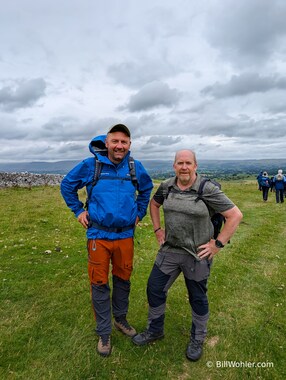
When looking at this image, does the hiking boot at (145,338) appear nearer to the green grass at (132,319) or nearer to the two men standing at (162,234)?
the two men standing at (162,234)

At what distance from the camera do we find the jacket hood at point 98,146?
588 cm

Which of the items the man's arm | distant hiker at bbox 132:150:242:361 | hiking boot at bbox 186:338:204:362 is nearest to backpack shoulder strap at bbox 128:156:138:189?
distant hiker at bbox 132:150:242:361

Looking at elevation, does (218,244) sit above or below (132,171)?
below

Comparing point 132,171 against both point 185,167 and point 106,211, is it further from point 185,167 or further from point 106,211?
point 185,167

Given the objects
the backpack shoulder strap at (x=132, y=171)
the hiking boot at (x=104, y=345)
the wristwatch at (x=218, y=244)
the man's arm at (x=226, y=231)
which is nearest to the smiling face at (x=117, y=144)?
the backpack shoulder strap at (x=132, y=171)

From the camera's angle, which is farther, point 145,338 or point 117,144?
point 145,338

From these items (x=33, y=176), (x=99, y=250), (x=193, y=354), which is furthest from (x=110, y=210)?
(x=33, y=176)

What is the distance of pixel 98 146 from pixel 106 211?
58.8 inches

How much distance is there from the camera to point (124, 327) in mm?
6555

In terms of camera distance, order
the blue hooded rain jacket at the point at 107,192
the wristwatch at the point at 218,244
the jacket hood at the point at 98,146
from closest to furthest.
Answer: the wristwatch at the point at 218,244
the blue hooded rain jacket at the point at 107,192
the jacket hood at the point at 98,146

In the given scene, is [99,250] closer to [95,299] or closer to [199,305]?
[95,299]

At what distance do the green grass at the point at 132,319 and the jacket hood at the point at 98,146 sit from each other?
4.23 m

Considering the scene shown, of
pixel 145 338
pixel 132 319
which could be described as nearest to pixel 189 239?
pixel 145 338

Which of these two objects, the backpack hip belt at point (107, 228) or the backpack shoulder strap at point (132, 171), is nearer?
the backpack hip belt at point (107, 228)
